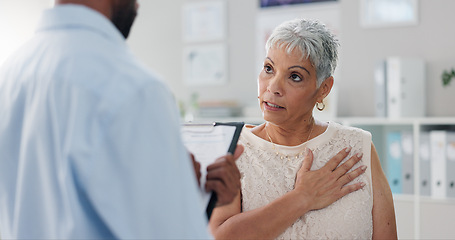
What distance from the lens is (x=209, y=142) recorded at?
109 cm

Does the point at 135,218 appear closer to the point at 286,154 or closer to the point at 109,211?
the point at 109,211

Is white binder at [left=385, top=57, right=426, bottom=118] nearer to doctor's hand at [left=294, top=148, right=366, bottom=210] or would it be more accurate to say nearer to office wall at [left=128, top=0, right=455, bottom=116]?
office wall at [left=128, top=0, right=455, bottom=116]

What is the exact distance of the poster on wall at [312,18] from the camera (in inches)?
141

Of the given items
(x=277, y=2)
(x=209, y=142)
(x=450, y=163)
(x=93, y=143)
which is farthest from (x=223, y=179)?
(x=277, y=2)

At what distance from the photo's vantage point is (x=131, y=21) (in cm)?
91

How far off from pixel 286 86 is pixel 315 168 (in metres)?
0.29

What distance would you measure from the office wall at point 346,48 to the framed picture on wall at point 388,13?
0.04 m

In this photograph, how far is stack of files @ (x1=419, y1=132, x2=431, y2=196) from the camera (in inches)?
125

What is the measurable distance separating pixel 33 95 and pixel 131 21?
23 centimetres

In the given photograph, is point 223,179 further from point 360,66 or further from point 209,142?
point 360,66

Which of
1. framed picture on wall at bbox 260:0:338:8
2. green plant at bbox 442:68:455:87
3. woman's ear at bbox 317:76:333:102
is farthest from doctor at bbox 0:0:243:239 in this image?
framed picture on wall at bbox 260:0:338:8

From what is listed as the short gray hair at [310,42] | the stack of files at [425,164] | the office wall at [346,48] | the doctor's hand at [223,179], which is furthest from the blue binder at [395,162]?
the doctor's hand at [223,179]

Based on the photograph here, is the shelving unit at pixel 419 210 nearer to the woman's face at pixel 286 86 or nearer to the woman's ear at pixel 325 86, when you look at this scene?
the woman's ear at pixel 325 86

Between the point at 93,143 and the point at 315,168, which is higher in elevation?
the point at 93,143
